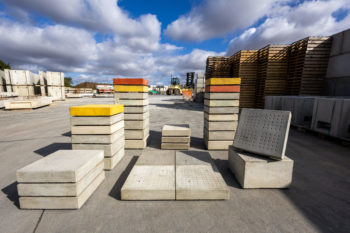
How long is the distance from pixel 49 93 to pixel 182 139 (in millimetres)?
22863

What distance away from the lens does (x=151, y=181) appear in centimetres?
270

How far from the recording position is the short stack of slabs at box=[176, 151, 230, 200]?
8.15ft

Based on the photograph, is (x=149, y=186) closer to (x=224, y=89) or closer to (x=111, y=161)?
(x=111, y=161)

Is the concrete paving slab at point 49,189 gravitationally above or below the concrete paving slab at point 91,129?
below

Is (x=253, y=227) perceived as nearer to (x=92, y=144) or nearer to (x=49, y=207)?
(x=49, y=207)

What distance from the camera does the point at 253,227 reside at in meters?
1.98

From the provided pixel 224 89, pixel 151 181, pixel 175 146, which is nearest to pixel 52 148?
pixel 175 146

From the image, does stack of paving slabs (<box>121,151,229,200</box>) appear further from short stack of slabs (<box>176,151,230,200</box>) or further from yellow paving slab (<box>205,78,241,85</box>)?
yellow paving slab (<box>205,78,241,85</box>)

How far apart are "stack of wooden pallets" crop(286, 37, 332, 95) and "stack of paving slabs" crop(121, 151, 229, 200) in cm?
1044

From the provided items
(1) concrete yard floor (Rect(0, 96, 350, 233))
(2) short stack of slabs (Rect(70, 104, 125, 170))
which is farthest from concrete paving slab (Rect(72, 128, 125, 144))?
(1) concrete yard floor (Rect(0, 96, 350, 233))

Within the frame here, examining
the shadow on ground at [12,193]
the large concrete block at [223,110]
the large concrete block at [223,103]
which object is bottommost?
the shadow on ground at [12,193]

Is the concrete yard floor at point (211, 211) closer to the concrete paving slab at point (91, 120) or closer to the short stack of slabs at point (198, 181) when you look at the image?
the short stack of slabs at point (198, 181)

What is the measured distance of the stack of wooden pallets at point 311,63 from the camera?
31.1ft

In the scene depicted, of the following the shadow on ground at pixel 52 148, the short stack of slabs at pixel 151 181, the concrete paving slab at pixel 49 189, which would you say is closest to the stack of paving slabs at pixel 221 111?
the short stack of slabs at pixel 151 181
